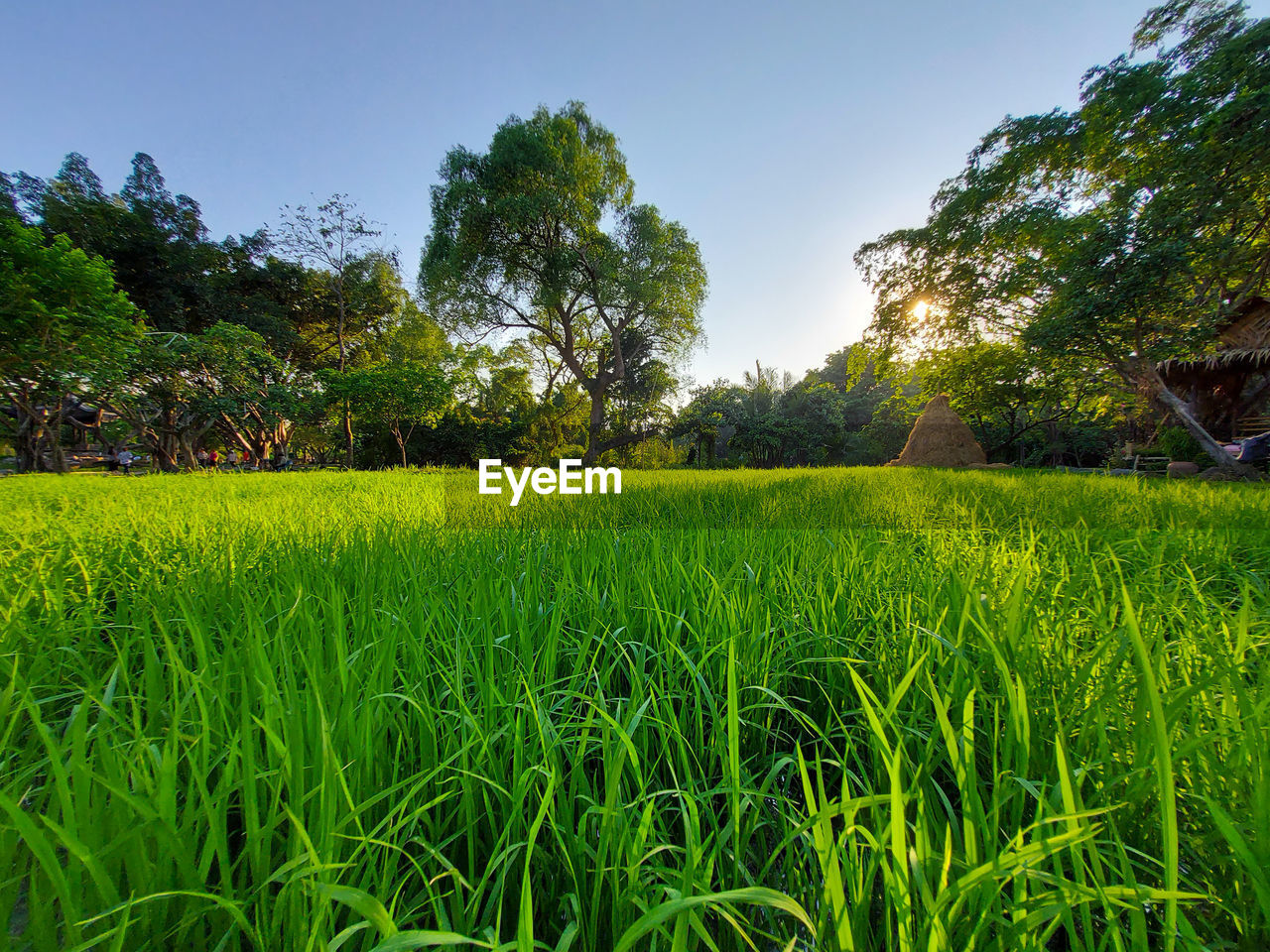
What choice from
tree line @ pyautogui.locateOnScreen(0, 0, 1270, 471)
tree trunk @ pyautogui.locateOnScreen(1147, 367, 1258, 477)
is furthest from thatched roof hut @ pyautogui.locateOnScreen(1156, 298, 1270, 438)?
tree trunk @ pyautogui.locateOnScreen(1147, 367, 1258, 477)

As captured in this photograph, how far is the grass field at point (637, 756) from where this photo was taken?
0.40m

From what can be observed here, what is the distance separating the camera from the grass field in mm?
403

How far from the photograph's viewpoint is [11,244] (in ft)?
22.2

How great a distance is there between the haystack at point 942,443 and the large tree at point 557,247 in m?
7.08

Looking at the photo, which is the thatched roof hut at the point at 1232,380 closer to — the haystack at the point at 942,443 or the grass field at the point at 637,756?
the haystack at the point at 942,443

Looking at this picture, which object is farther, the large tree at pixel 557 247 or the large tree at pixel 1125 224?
the large tree at pixel 557 247

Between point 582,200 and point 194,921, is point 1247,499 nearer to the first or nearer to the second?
point 194,921

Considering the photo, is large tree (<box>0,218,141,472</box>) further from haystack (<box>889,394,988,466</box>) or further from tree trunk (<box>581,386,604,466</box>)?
haystack (<box>889,394,988,466</box>)

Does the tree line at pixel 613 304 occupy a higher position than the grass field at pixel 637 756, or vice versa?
the tree line at pixel 613 304

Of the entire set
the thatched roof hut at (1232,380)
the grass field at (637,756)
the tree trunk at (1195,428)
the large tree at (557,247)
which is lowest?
the grass field at (637,756)

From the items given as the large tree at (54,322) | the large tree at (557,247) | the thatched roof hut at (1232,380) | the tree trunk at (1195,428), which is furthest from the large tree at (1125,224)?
the large tree at (54,322)

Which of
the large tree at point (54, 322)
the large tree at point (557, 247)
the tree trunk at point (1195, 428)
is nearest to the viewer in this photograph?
the tree trunk at point (1195, 428)

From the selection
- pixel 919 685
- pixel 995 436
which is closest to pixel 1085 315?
pixel 919 685

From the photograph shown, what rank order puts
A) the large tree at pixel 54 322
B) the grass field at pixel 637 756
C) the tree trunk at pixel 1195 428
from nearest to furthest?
the grass field at pixel 637 756 → the tree trunk at pixel 1195 428 → the large tree at pixel 54 322
